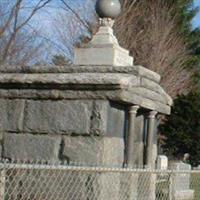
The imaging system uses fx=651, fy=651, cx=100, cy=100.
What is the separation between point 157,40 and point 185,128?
10.7m

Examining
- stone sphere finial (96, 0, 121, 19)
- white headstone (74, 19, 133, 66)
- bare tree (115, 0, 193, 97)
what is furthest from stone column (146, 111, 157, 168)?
bare tree (115, 0, 193, 97)

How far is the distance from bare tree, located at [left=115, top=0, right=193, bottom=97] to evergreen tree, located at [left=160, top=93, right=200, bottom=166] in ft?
28.0

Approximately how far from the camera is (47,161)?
6.18 meters

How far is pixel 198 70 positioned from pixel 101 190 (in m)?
28.1

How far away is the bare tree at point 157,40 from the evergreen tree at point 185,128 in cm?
852

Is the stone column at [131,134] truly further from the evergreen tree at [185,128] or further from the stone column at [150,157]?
the evergreen tree at [185,128]

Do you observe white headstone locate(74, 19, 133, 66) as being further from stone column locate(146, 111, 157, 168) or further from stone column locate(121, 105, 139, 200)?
stone column locate(146, 111, 157, 168)

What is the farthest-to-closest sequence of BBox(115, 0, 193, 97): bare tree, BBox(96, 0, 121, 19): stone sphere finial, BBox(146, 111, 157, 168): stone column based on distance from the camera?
BBox(115, 0, 193, 97): bare tree → BBox(146, 111, 157, 168): stone column → BBox(96, 0, 121, 19): stone sphere finial

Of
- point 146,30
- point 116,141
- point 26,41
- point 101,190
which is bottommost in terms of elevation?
point 101,190

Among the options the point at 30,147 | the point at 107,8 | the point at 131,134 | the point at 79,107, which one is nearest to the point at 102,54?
the point at 107,8

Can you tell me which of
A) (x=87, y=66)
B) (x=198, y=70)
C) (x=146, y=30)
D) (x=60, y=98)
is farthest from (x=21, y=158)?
(x=198, y=70)

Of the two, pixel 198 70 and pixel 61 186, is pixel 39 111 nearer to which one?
pixel 61 186

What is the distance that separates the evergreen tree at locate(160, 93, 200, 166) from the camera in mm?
20406

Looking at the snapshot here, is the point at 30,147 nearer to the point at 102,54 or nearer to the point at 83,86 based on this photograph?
the point at 83,86
